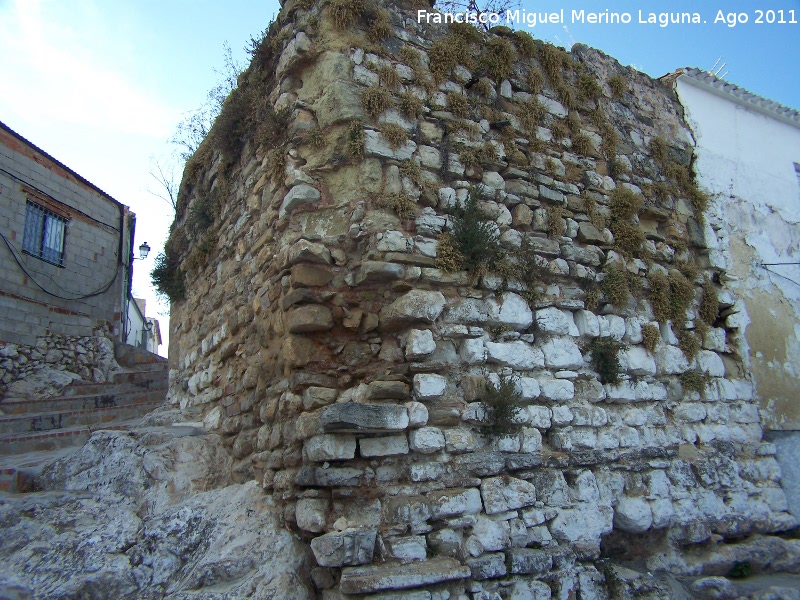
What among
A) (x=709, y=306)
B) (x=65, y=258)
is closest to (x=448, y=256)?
(x=709, y=306)

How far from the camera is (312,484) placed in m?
3.33

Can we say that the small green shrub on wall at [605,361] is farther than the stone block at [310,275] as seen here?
Yes

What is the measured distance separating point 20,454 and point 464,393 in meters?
4.31

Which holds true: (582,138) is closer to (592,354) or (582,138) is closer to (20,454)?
(592,354)

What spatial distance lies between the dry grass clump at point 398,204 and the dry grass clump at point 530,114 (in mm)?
1391

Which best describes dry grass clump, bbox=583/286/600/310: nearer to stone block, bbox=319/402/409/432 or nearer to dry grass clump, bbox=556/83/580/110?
dry grass clump, bbox=556/83/580/110

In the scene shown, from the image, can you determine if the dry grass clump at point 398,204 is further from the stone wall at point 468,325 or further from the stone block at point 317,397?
the stone block at point 317,397

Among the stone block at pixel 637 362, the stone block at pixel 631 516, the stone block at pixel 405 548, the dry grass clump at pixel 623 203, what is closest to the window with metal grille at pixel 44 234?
the dry grass clump at pixel 623 203

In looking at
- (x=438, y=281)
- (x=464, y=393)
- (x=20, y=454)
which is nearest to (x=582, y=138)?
(x=438, y=281)

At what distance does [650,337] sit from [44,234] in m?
10.8

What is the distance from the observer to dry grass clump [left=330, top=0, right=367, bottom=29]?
4.23m

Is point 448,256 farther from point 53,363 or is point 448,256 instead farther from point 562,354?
point 53,363

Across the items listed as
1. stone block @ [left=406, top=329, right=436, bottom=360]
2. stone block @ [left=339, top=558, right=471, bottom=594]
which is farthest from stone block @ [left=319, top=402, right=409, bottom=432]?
stone block @ [left=339, top=558, right=471, bottom=594]

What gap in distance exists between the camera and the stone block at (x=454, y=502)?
10.9 feet
